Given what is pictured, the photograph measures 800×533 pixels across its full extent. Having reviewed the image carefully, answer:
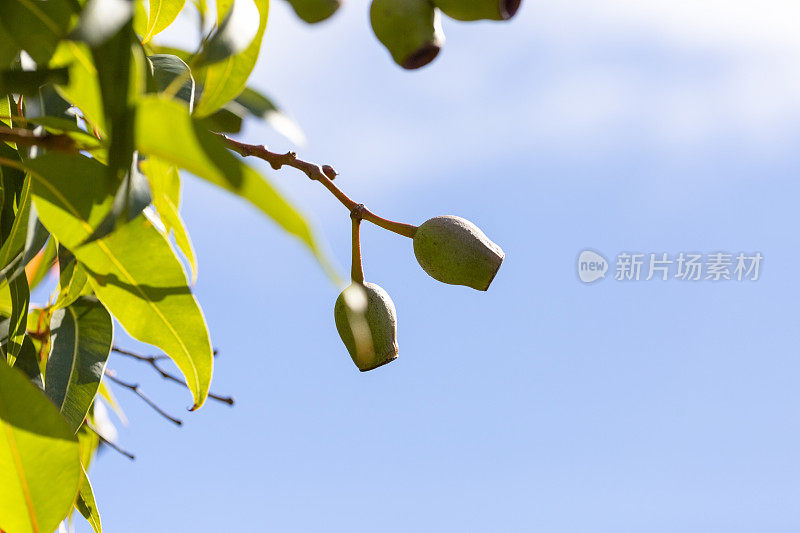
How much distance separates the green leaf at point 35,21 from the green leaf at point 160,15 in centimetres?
41

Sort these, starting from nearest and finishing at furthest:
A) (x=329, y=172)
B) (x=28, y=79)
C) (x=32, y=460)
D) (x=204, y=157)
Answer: (x=204, y=157), (x=28, y=79), (x=32, y=460), (x=329, y=172)

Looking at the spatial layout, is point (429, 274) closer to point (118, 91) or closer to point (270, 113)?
point (270, 113)

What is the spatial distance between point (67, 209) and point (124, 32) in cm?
29

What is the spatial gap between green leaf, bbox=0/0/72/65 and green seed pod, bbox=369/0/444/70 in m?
0.33

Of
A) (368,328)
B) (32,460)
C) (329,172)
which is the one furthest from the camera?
(329,172)

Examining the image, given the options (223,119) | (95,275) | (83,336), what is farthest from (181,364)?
(223,119)

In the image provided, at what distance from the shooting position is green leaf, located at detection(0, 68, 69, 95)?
75 cm

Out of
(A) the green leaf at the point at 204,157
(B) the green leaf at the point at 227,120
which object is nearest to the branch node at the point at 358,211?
(B) the green leaf at the point at 227,120

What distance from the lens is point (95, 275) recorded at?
3.28 feet

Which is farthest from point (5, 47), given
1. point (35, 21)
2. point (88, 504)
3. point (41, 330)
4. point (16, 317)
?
point (88, 504)

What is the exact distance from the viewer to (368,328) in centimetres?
112

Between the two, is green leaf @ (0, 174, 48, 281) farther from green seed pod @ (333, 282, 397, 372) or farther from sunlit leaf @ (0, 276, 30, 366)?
green seed pod @ (333, 282, 397, 372)

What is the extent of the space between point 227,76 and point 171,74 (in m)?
0.09

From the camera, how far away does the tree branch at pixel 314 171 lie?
3.66 feet
